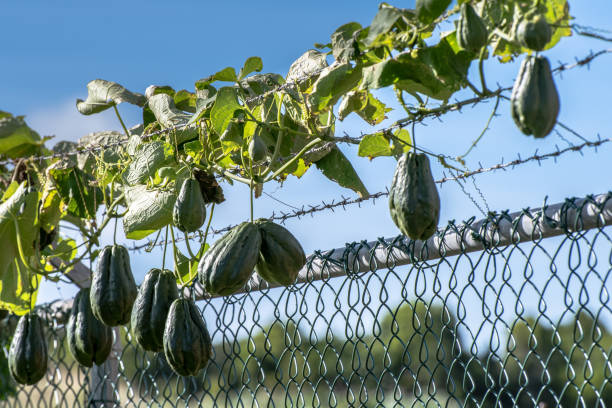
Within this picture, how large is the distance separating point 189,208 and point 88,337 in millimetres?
634

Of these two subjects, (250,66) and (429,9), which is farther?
(250,66)

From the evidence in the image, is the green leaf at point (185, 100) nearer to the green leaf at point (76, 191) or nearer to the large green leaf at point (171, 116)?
the large green leaf at point (171, 116)

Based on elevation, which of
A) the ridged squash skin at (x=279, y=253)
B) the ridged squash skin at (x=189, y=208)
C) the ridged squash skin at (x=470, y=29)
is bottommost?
the ridged squash skin at (x=279, y=253)

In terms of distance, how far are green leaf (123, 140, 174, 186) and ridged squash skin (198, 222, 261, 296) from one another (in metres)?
0.45

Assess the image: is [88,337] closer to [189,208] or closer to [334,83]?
[189,208]

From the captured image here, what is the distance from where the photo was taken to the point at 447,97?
1698 mm

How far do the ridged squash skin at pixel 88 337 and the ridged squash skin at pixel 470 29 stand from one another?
1.35 meters

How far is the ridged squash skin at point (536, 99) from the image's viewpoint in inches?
50.1

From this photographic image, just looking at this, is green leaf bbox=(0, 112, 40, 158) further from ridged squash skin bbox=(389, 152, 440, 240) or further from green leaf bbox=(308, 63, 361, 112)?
ridged squash skin bbox=(389, 152, 440, 240)

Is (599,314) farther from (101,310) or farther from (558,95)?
(101,310)

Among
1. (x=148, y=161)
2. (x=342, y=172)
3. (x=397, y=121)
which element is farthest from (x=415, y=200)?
(x=148, y=161)

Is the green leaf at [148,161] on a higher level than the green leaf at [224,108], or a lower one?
lower

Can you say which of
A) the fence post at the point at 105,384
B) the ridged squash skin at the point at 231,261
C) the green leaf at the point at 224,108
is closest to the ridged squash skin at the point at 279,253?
the ridged squash skin at the point at 231,261

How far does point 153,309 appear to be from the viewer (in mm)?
1935
